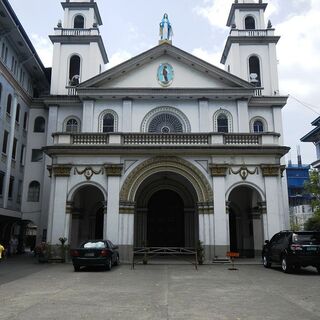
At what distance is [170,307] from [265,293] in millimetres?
3454

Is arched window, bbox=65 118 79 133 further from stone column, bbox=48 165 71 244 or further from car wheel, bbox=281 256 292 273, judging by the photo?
car wheel, bbox=281 256 292 273

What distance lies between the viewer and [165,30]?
2984cm

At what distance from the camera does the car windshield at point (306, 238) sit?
16.2m

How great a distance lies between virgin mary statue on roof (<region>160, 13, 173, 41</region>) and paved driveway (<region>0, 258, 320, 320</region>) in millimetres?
19798

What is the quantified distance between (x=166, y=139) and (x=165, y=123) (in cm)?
484

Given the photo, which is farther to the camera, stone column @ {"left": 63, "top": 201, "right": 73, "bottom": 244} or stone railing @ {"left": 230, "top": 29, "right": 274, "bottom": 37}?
stone railing @ {"left": 230, "top": 29, "right": 274, "bottom": 37}

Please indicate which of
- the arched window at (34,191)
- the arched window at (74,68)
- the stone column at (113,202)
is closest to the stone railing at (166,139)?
the stone column at (113,202)

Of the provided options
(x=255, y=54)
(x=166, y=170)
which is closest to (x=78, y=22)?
(x=255, y=54)

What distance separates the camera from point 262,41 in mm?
32094

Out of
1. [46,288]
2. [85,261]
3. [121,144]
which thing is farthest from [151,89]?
[46,288]

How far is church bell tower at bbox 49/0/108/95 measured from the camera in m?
31.3

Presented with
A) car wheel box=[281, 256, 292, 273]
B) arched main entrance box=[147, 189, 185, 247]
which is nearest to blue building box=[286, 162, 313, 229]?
arched main entrance box=[147, 189, 185, 247]

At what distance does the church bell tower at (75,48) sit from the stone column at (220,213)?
46.6ft

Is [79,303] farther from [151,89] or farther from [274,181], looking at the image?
[151,89]
